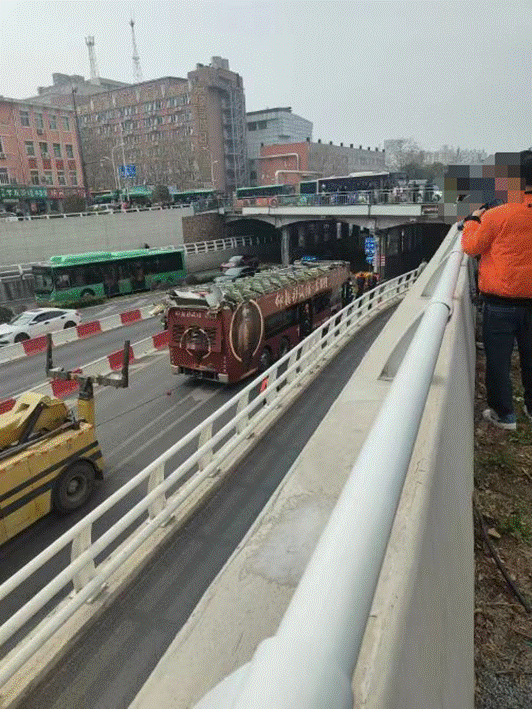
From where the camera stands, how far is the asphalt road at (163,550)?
4266 millimetres

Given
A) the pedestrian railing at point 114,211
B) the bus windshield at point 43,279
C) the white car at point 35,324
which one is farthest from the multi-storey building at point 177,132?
the white car at point 35,324

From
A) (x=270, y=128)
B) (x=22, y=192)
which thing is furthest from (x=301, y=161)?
(x=22, y=192)

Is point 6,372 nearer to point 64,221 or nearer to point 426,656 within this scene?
point 426,656

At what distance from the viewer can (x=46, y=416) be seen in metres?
7.89

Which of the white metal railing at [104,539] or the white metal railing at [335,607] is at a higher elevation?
the white metal railing at [335,607]

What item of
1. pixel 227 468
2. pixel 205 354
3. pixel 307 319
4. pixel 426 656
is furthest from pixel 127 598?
pixel 307 319

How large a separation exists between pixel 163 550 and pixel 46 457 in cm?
271

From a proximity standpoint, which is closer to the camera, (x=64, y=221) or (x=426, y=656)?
(x=426, y=656)

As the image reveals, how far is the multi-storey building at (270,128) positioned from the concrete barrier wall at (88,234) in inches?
2603

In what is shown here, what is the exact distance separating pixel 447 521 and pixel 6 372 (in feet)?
58.1

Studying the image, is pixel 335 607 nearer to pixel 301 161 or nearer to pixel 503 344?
pixel 503 344

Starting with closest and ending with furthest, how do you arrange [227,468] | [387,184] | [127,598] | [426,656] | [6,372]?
1. [426,656]
2. [127,598]
3. [227,468]
4. [6,372]
5. [387,184]

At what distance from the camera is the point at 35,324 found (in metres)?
21.8

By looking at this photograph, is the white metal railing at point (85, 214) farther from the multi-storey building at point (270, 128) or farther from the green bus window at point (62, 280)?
the multi-storey building at point (270, 128)
